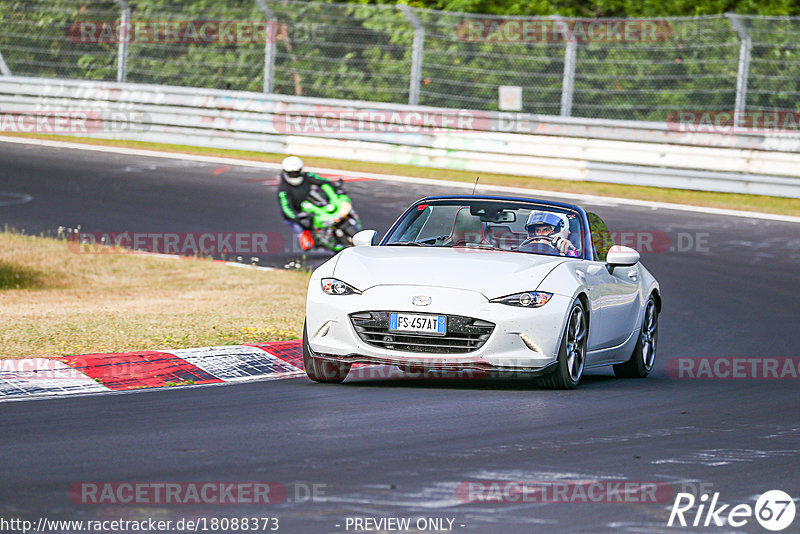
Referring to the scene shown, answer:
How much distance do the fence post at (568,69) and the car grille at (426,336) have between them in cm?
1617

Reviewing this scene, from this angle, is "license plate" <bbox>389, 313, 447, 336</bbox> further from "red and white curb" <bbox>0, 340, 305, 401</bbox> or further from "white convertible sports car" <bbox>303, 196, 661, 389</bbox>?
"red and white curb" <bbox>0, 340, 305, 401</bbox>

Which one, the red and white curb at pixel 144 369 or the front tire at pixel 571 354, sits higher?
the front tire at pixel 571 354

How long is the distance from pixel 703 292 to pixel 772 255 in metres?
3.03

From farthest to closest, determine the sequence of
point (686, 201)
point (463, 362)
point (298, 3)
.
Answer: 1. point (298, 3)
2. point (686, 201)
3. point (463, 362)

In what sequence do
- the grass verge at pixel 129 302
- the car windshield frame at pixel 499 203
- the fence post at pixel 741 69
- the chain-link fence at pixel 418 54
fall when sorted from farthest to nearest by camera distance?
the chain-link fence at pixel 418 54 → the fence post at pixel 741 69 → the grass verge at pixel 129 302 → the car windshield frame at pixel 499 203

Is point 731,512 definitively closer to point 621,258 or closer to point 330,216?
point 621,258

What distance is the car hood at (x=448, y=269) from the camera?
8.82m

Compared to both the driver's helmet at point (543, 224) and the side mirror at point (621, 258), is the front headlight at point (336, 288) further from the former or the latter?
the side mirror at point (621, 258)

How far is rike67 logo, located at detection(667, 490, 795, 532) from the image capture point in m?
5.48

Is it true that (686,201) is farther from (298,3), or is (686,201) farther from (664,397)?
(664,397)

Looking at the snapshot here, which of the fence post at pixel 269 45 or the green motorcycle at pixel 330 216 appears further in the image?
the fence post at pixel 269 45

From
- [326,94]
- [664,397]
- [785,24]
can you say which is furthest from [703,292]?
[326,94]

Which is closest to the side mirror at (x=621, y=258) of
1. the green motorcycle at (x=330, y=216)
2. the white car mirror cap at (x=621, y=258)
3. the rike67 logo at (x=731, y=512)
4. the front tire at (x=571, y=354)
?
the white car mirror cap at (x=621, y=258)

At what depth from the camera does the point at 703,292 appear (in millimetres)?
15523
